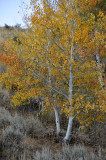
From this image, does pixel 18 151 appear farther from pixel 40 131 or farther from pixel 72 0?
pixel 72 0

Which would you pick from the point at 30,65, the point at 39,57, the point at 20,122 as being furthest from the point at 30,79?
the point at 20,122

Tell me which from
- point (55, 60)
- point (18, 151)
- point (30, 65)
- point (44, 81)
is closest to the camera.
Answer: point (18, 151)

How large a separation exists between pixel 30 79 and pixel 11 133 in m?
2.28

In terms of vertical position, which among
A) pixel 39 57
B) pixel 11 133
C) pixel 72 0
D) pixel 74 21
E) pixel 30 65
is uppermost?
pixel 72 0

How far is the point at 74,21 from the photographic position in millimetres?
5090

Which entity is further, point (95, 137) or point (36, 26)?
point (95, 137)

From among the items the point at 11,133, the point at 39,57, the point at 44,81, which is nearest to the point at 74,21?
the point at 39,57

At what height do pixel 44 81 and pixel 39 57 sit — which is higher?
pixel 39 57

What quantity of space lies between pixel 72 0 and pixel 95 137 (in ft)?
19.3

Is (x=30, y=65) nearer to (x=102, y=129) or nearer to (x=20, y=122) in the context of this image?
(x=20, y=122)

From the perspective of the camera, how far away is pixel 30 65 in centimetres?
580

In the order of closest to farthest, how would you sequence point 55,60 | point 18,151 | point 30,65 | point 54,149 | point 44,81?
point 18,151 → point 54,149 → point 55,60 → point 30,65 → point 44,81

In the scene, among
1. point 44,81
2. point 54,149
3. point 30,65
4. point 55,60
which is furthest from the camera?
point 44,81

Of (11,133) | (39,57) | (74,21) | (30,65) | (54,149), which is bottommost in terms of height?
(54,149)
